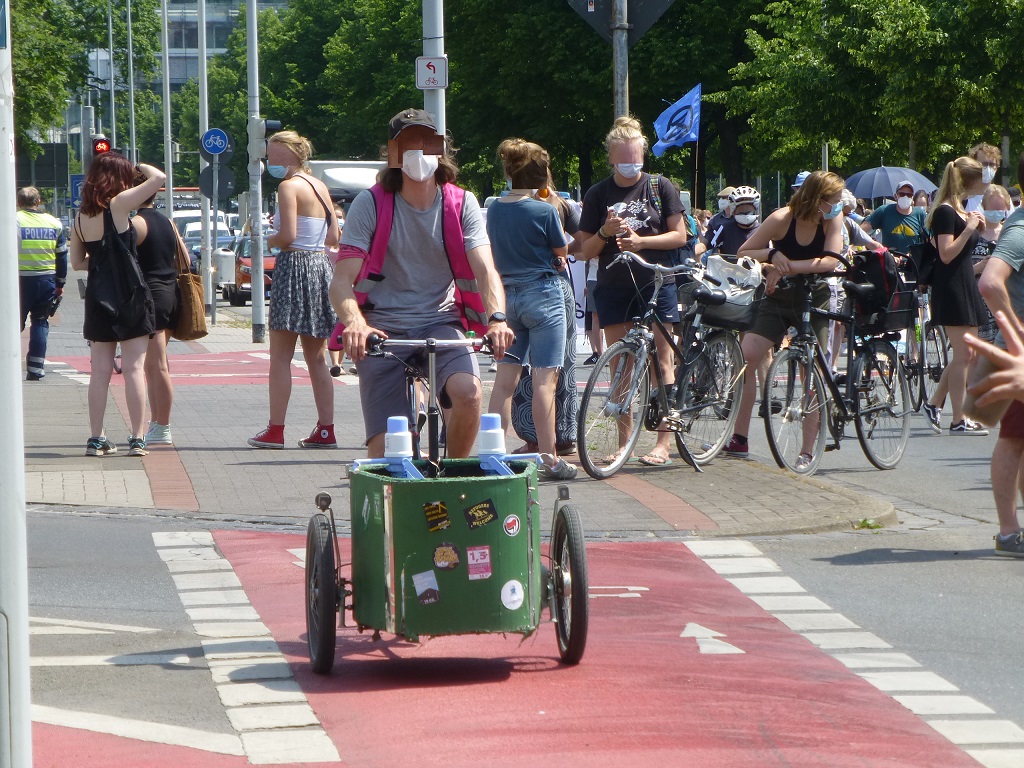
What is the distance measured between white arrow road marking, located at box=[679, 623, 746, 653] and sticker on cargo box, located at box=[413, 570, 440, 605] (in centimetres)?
111

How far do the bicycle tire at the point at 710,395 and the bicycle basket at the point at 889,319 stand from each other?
Answer: 89 cm

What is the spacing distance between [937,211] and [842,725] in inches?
301

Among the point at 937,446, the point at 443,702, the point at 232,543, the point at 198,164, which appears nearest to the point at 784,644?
the point at 443,702


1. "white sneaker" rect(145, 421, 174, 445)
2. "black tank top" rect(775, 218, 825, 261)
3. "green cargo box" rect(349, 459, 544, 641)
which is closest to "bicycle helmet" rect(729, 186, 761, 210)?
"black tank top" rect(775, 218, 825, 261)

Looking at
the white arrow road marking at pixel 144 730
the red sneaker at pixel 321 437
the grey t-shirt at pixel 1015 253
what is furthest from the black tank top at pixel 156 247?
the white arrow road marking at pixel 144 730

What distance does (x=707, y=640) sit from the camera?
5.95 meters

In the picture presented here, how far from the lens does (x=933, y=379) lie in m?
14.0

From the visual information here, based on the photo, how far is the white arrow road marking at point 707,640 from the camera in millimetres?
5805

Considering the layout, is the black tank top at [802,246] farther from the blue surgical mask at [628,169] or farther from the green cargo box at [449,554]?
the green cargo box at [449,554]

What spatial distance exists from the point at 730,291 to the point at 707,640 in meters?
4.13

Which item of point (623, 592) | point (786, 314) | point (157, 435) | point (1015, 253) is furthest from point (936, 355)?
point (623, 592)

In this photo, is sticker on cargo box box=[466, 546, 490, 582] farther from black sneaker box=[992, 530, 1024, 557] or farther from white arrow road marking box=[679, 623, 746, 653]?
black sneaker box=[992, 530, 1024, 557]

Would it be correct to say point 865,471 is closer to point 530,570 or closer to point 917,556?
point 917,556

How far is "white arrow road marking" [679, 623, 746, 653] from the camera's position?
5.80m
